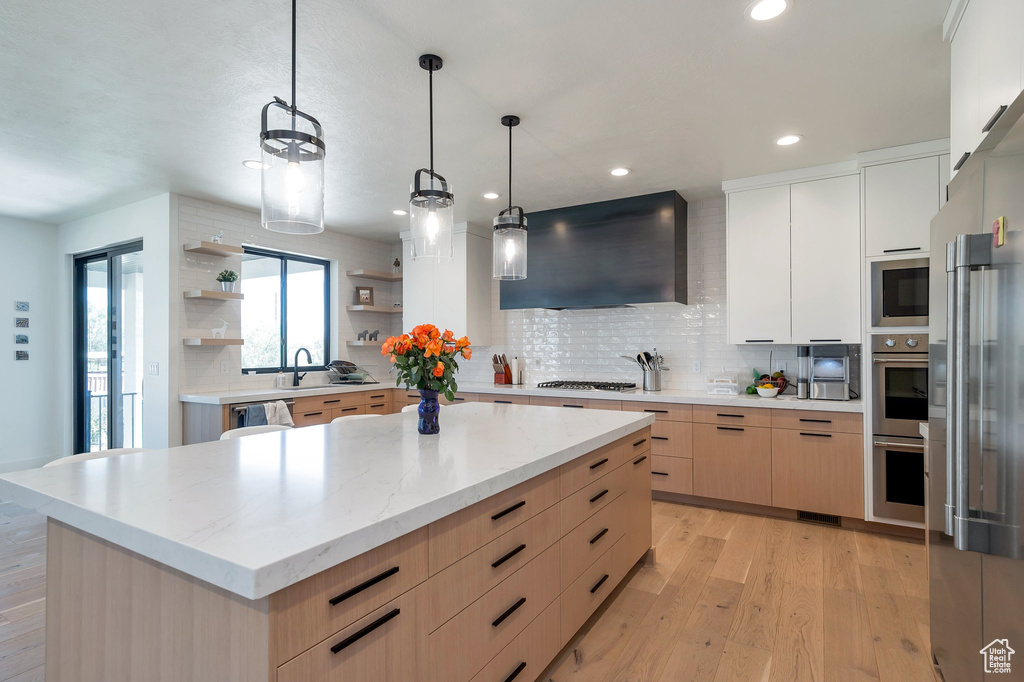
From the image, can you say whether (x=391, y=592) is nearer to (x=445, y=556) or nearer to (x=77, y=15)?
(x=445, y=556)

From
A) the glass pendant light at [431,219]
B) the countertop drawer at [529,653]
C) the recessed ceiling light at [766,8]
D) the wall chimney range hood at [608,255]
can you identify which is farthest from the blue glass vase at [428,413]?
the wall chimney range hood at [608,255]

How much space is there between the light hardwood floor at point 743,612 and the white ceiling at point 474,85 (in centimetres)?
257

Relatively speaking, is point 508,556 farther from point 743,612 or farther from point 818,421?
point 818,421

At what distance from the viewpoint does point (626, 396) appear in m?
4.27

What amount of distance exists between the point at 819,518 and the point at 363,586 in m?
3.66

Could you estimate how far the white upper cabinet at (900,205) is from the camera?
10.9 ft

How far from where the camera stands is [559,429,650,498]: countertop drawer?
2.12 m

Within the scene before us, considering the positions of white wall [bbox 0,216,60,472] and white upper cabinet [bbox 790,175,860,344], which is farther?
white wall [bbox 0,216,60,472]

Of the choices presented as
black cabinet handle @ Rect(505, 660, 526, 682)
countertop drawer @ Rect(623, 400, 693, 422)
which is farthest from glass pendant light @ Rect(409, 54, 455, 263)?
countertop drawer @ Rect(623, 400, 693, 422)

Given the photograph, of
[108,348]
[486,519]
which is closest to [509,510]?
[486,519]

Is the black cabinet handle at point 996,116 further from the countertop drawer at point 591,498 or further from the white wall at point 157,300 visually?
the white wall at point 157,300

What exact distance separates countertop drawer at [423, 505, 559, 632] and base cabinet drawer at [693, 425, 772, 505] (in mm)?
2402

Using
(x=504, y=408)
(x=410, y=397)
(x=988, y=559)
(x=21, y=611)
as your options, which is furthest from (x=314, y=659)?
(x=410, y=397)

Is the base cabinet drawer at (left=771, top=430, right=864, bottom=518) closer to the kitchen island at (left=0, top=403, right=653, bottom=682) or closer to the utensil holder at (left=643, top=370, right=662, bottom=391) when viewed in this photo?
the utensil holder at (left=643, top=370, right=662, bottom=391)
